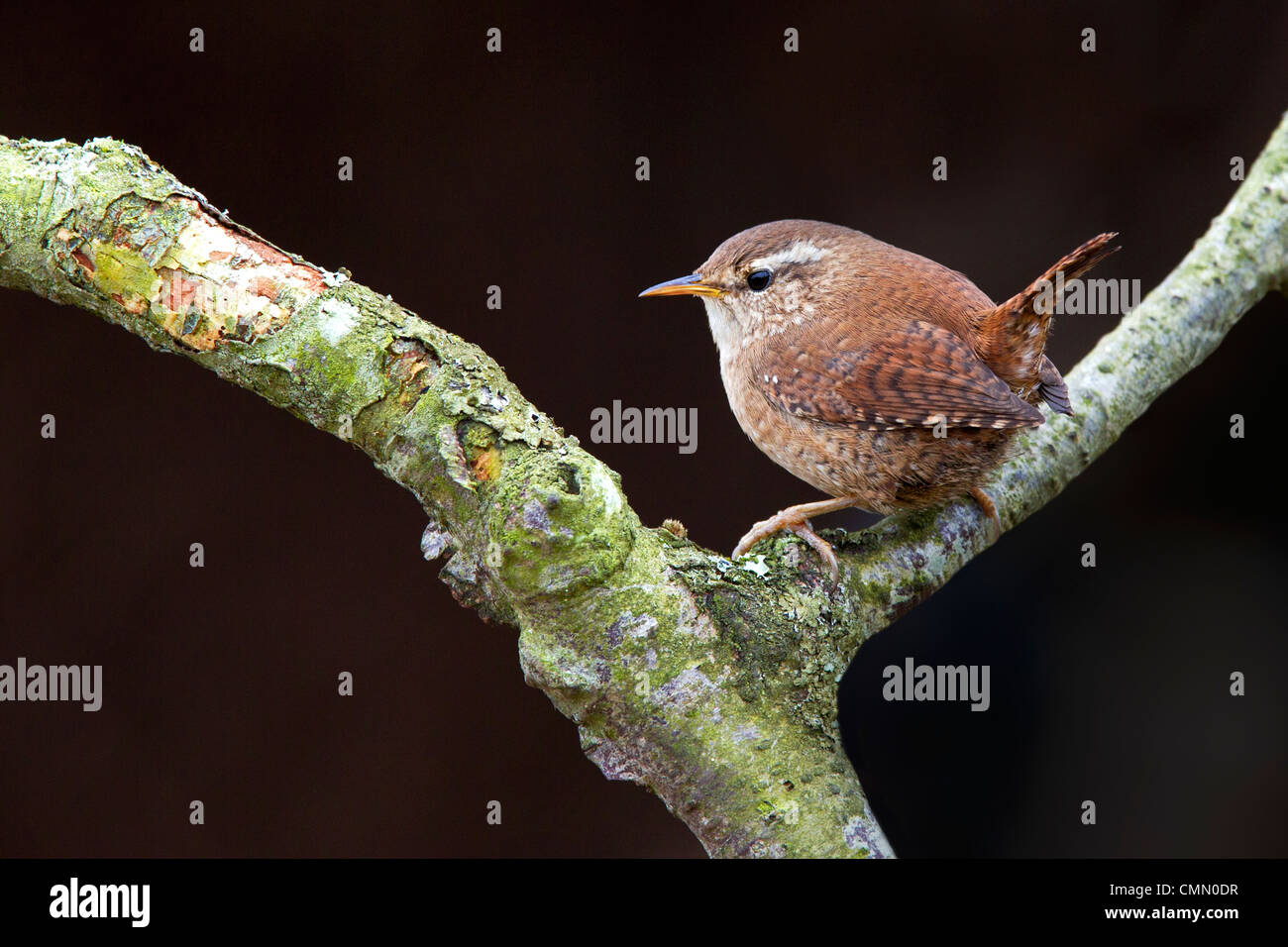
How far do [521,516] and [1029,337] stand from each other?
3.48 feet

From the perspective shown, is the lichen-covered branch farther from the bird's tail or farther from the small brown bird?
the bird's tail

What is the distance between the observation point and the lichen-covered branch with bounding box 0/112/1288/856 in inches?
51.9

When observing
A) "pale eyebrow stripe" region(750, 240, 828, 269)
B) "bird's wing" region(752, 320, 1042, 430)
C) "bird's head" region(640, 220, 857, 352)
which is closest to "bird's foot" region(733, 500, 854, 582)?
"bird's wing" region(752, 320, 1042, 430)

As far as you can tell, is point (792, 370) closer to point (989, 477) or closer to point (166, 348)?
point (989, 477)

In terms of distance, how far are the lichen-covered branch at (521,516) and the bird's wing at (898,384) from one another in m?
0.41

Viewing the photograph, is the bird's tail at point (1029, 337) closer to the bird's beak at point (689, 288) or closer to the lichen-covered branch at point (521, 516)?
the bird's beak at point (689, 288)

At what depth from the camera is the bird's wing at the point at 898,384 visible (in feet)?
5.90

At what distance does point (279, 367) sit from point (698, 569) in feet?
2.01

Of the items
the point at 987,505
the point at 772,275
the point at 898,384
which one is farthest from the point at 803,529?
the point at 772,275

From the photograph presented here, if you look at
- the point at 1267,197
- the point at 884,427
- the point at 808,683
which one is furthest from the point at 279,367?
the point at 1267,197

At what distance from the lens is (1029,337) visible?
1.88m
